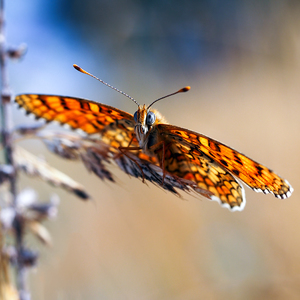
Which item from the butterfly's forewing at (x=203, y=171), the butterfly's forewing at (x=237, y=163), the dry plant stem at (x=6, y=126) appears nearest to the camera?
the butterfly's forewing at (x=237, y=163)

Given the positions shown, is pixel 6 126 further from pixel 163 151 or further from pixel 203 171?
pixel 203 171

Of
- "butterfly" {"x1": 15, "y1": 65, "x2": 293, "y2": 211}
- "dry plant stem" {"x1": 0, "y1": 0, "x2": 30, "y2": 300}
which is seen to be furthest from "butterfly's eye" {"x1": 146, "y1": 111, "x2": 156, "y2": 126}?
"dry plant stem" {"x1": 0, "y1": 0, "x2": 30, "y2": 300}

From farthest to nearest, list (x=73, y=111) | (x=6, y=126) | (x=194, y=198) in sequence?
(x=194, y=198), (x=73, y=111), (x=6, y=126)

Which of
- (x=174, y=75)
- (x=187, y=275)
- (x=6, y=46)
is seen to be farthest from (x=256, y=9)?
(x=6, y=46)

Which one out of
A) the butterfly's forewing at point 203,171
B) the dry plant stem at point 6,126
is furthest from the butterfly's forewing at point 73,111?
the butterfly's forewing at point 203,171

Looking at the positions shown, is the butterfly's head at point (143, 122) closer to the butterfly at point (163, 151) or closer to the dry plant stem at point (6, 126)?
the butterfly at point (163, 151)

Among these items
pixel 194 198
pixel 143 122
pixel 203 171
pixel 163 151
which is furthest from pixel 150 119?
pixel 194 198

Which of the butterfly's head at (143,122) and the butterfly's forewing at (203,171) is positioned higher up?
the butterfly's head at (143,122)

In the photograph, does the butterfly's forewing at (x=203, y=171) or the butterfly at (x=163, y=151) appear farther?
the butterfly's forewing at (x=203, y=171)

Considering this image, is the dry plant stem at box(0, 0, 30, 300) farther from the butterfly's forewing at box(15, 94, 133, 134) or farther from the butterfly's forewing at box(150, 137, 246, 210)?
the butterfly's forewing at box(150, 137, 246, 210)
